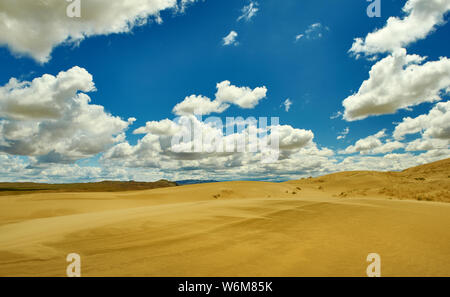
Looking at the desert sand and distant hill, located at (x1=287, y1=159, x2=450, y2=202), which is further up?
the desert sand

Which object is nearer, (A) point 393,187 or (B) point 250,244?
(B) point 250,244

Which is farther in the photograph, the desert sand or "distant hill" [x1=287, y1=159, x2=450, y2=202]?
"distant hill" [x1=287, y1=159, x2=450, y2=202]

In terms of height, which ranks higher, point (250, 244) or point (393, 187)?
point (250, 244)

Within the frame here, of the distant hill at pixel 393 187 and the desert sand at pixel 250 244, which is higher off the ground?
the desert sand at pixel 250 244

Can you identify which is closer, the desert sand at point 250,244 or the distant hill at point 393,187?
the desert sand at point 250,244
